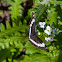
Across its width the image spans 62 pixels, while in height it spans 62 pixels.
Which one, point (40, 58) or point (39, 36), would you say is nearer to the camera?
point (39, 36)

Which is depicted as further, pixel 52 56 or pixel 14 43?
pixel 14 43

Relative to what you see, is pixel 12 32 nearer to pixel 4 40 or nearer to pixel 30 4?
pixel 4 40

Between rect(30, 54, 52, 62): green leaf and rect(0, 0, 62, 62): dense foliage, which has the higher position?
rect(0, 0, 62, 62): dense foliage

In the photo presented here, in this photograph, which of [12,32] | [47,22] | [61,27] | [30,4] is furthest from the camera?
[30,4]

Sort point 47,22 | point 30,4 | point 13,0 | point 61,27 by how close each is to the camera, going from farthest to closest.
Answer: point 30,4, point 13,0, point 47,22, point 61,27

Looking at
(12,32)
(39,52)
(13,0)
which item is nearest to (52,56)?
(39,52)

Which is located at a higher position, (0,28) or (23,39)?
(0,28)

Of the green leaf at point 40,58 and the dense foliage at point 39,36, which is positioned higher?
the dense foliage at point 39,36

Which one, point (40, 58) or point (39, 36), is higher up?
point (39, 36)

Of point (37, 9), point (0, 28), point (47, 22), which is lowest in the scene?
point (0, 28)

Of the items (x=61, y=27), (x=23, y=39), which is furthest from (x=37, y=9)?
(x=23, y=39)
